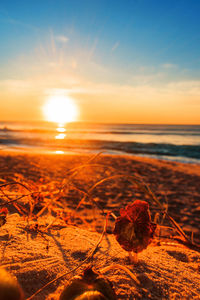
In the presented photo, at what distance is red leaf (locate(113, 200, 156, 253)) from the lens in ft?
1.92

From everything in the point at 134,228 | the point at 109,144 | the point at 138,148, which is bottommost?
the point at 138,148

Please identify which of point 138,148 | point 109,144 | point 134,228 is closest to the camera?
point 134,228

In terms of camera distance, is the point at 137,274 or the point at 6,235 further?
the point at 6,235

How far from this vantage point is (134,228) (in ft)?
1.94

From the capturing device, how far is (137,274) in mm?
673

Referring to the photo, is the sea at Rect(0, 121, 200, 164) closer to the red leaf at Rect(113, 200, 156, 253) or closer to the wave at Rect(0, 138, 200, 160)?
the wave at Rect(0, 138, 200, 160)

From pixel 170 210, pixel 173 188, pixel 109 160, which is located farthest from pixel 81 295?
pixel 109 160

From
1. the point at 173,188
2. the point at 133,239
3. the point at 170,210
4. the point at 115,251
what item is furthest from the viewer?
the point at 173,188

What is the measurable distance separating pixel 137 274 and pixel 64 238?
42 centimetres

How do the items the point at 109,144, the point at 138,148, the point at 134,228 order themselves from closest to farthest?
the point at 134,228 < the point at 138,148 < the point at 109,144

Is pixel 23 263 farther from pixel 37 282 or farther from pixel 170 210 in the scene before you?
pixel 170 210

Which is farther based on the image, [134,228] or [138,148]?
[138,148]

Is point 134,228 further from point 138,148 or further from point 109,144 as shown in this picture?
point 109,144

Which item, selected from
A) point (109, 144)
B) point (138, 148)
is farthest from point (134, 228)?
point (109, 144)
